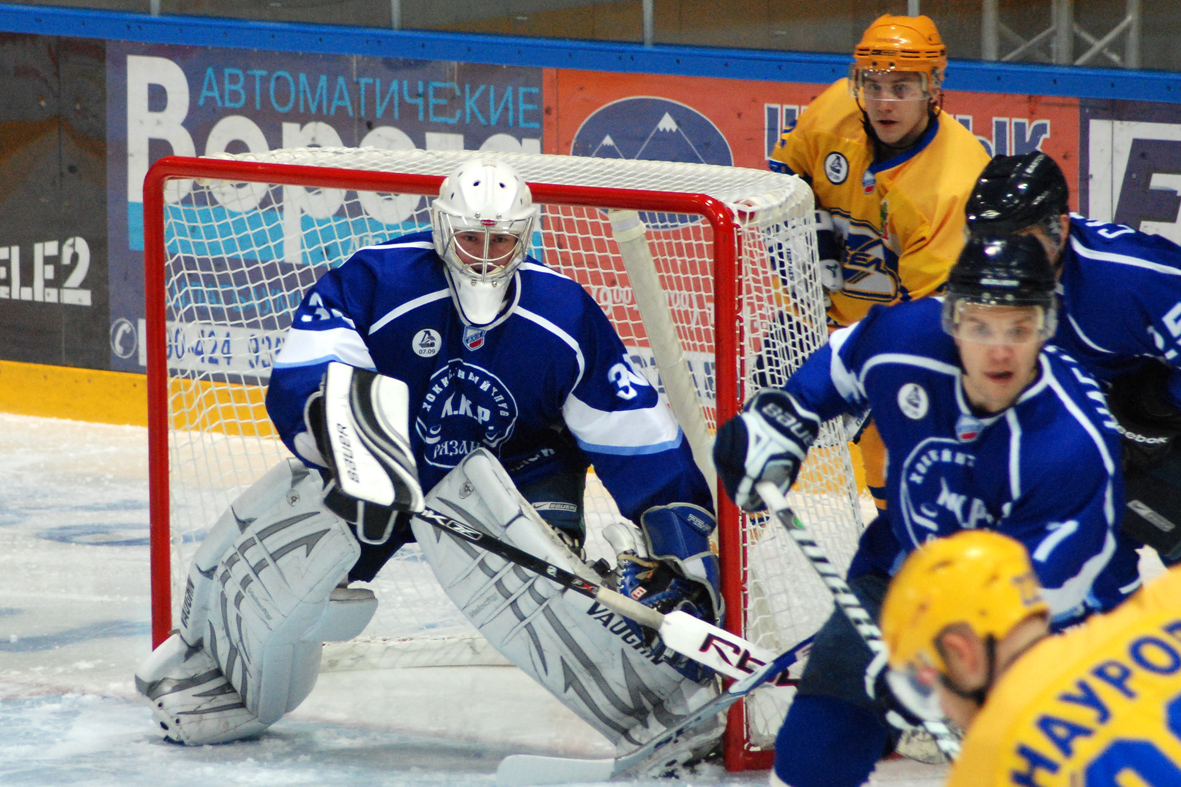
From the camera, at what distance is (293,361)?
2256 mm

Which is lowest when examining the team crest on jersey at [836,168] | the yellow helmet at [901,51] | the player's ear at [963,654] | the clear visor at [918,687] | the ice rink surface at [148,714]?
the ice rink surface at [148,714]

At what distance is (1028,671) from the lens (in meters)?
1.01

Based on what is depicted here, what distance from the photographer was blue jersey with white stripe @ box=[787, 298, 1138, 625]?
1.55 m

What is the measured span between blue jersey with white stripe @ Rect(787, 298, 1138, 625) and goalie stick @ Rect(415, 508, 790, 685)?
421mm

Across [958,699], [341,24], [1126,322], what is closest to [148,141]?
[341,24]

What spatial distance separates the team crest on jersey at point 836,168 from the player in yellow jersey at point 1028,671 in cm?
179

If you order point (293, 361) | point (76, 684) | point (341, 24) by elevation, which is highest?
point (341, 24)

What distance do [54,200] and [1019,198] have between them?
367cm

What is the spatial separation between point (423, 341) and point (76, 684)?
3.41 ft

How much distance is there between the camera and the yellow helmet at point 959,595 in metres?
1.04

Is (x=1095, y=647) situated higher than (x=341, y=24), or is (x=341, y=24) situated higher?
(x=341, y=24)

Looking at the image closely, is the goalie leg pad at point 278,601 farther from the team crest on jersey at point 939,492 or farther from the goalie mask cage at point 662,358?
the team crest on jersey at point 939,492

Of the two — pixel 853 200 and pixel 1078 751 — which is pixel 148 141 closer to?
pixel 853 200

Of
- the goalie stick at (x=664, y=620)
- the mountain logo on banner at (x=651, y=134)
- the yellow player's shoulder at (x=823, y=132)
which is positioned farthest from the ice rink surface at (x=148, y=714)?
the mountain logo on banner at (x=651, y=134)
